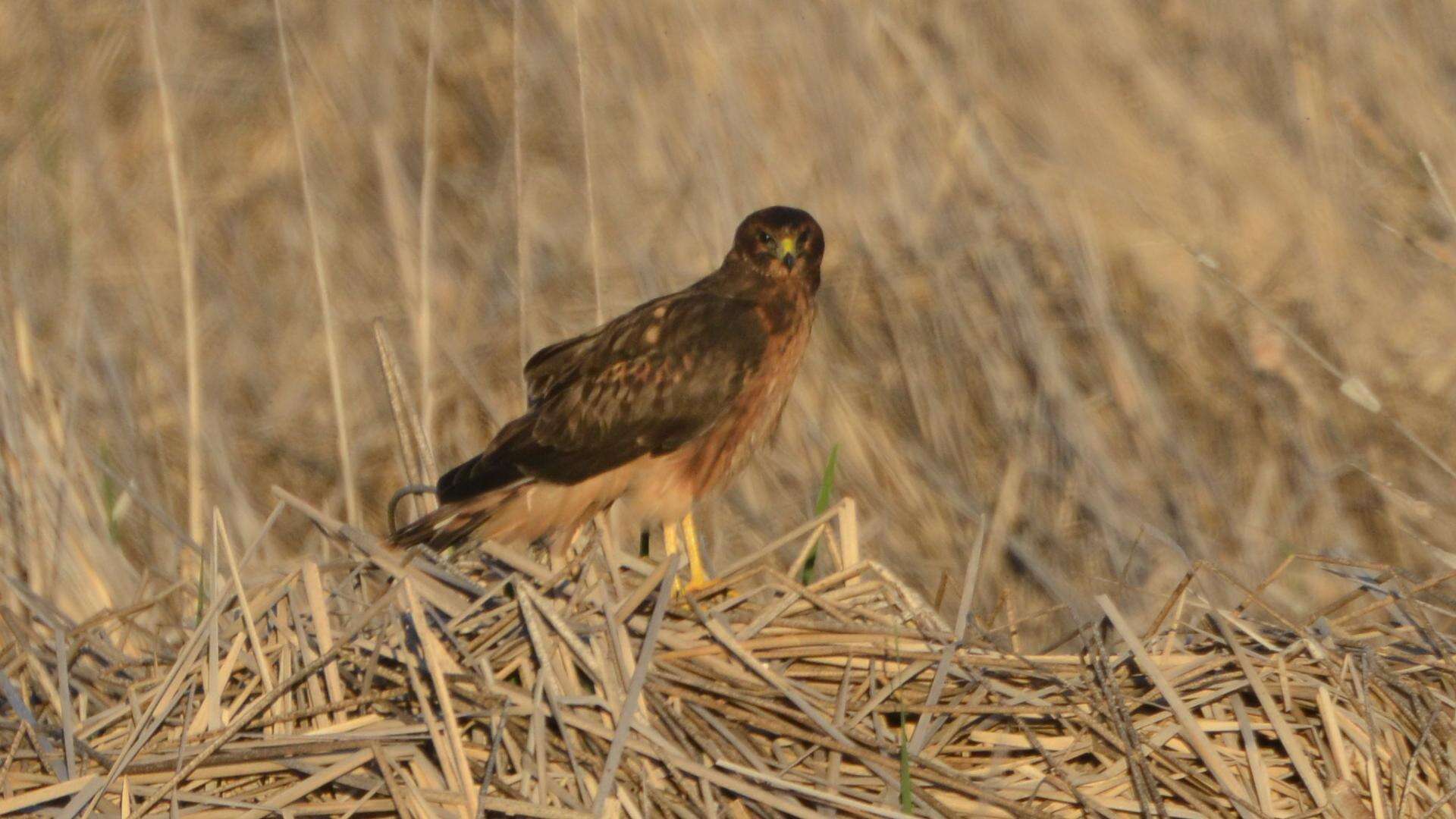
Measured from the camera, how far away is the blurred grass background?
460 cm

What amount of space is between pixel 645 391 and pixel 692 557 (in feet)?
1.60

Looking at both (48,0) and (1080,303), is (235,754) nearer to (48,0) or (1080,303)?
(1080,303)

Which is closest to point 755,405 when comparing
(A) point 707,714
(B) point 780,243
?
(B) point 780,243

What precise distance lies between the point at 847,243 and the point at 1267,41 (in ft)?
4.61

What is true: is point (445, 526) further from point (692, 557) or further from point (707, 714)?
point (707, 714)

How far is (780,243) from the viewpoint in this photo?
421cm

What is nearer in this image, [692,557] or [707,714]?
[707,714]

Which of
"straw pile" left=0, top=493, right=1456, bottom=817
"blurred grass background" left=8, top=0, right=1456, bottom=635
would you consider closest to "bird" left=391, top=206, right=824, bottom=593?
"blurred grass background" left=8, top=0, right=1456, bottom=635

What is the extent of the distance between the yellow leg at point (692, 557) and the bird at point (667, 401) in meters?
0.01

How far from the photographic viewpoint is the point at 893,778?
251 centimetres

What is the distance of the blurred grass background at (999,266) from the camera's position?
15.1 ft

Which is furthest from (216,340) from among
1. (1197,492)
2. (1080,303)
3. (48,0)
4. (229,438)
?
(1197,492)

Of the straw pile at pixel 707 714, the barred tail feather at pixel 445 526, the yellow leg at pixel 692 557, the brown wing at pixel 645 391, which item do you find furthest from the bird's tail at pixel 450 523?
the straw pile at pixel 707 714

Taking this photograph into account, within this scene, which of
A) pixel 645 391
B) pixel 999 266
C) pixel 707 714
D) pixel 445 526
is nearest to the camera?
pixel 707 714
